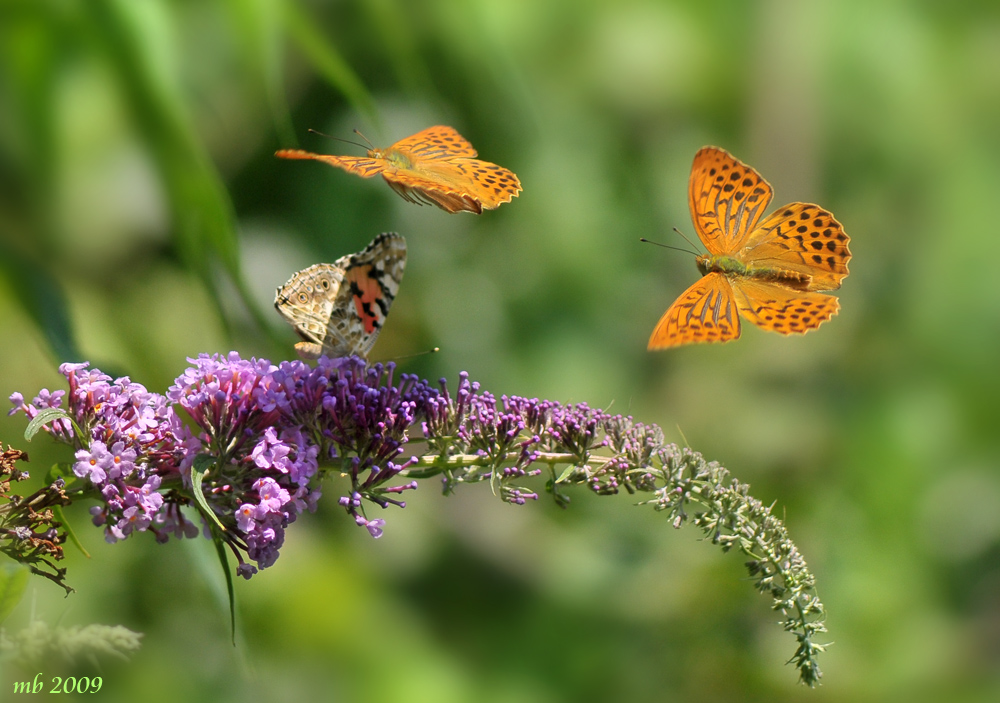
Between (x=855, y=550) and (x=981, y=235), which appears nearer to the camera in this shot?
(x=855, y=550)

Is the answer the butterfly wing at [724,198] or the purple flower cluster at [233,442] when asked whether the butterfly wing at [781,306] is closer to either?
the butterfly wing at [724,198]

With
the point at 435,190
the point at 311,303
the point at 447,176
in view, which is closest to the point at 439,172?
the point at 447,176

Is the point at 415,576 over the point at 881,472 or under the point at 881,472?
under

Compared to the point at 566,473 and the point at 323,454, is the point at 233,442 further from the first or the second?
the point at 566,473

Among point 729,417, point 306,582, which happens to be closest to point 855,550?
point 729,417

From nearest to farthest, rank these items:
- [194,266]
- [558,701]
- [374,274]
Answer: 1. [194,266]
2. [374,274]
3. [558,701]

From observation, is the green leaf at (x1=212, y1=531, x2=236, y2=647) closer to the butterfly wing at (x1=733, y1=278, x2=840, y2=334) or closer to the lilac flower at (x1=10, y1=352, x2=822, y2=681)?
the lilac flower at (x1=10, y1=352, x2=822, y2=681)


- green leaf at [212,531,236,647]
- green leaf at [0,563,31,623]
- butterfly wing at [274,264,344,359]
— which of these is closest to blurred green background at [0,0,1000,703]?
butterfly wing at [274,264,344,359]

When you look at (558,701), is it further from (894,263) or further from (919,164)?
(919,164)
